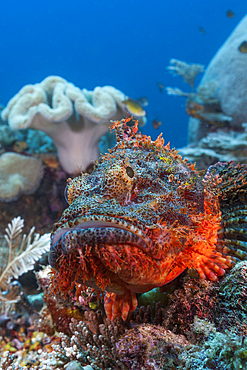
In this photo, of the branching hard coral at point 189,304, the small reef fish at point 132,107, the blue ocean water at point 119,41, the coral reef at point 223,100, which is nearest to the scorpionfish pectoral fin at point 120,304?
the branching hard coral at point 189,304

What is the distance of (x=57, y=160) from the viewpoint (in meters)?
5.20

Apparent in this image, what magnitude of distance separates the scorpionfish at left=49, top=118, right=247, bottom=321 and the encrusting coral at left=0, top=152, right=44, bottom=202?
145 inches

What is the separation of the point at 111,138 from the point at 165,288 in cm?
425

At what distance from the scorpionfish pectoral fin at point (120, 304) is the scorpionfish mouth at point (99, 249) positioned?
53 cm

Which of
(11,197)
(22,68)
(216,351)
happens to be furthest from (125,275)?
(22,68)

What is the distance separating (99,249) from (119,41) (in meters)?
54.9

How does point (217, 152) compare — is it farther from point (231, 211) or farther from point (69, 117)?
point (231, 211)

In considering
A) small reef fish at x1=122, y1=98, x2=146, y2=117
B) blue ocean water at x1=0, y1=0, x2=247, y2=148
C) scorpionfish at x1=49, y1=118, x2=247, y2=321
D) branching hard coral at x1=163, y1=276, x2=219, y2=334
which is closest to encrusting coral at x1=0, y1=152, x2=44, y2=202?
small reef fish at x1=122, y1=98, x2=146, y2=117

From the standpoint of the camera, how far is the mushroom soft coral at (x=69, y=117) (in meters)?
4.75

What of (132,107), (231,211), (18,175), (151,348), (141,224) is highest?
(132,107)

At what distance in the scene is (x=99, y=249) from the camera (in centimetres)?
120

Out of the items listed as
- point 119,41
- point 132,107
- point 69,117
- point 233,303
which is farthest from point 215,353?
point 119,41

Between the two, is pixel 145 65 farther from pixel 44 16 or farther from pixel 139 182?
pixel 139 182

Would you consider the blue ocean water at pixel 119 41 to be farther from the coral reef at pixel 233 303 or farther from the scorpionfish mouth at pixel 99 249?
the coral reef at pixel 233 303
